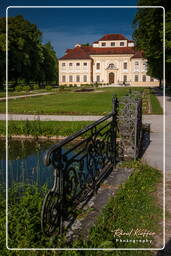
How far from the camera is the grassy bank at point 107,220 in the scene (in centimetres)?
273

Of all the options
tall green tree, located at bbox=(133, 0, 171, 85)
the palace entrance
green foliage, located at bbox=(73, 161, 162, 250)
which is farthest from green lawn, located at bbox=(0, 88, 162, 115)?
the palace entrance

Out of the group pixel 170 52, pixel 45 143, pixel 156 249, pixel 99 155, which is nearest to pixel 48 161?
pixel 156 249

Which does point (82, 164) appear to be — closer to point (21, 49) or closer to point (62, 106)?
point (62, 106)

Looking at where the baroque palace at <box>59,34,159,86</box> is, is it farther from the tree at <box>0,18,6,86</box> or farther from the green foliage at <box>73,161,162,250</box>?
the green foliage at <box>73,161,162,250</box>

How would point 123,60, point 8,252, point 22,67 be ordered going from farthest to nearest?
point 123,60 < point 22,67 < point 8,252

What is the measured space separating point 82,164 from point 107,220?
716 mm

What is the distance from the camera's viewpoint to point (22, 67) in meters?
37.6

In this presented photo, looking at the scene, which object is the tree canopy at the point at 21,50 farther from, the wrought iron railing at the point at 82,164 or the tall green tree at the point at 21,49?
the wrought iron railing at the point at 82,164

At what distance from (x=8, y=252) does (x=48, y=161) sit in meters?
0.93

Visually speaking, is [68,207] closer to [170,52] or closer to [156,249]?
[156,249]

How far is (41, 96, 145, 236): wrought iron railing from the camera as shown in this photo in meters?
2.69

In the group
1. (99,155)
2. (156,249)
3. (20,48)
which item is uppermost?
(20,48)

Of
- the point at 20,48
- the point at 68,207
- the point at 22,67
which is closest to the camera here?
the point at 68,207

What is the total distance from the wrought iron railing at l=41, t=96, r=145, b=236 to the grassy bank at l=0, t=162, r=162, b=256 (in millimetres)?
244
